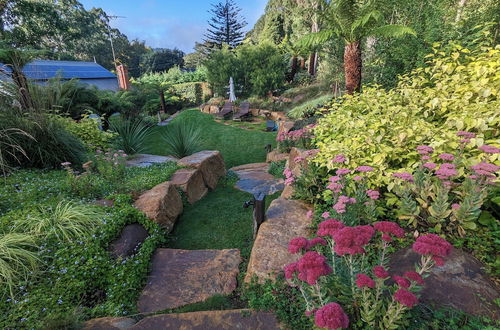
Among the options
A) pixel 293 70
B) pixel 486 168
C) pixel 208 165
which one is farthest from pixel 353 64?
pixel 293 70

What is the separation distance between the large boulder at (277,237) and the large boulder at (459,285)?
91 centimetres

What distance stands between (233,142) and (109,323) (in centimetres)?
763

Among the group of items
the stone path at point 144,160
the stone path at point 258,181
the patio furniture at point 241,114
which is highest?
the patio furniture at point 241,114

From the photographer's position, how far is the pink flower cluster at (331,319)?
101 cm

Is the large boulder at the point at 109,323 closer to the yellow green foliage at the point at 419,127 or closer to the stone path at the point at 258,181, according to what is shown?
the yellow green foliage at the point at 419,127

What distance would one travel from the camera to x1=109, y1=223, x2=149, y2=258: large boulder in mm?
2567

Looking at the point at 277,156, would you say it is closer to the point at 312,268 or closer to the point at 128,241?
the point at 128,241

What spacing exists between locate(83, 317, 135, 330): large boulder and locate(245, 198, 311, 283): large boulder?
3.25 feet

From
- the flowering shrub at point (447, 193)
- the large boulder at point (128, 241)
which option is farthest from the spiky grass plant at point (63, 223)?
the flowering shrub at point (447, 193)

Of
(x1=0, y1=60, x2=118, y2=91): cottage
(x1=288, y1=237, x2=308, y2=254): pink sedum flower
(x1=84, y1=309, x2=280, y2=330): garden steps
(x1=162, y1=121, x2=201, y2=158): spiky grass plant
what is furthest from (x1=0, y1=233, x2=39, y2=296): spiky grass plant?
(x1=0, y1=60, x2=118, y2=91): cottage

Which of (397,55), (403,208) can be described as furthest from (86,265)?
(397,55)

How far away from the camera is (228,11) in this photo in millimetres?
33406

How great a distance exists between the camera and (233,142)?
29.9ft

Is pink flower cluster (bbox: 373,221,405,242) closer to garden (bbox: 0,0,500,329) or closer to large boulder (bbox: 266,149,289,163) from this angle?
garden (bbox: 0,0,500,329)
